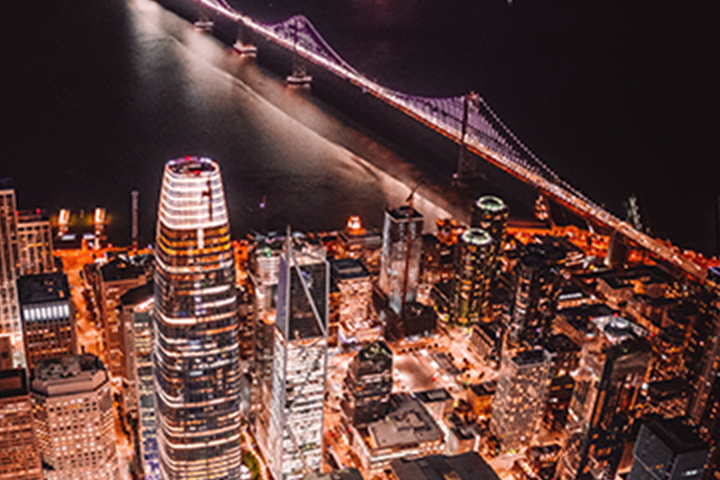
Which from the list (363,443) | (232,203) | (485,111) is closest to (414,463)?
(363,443)

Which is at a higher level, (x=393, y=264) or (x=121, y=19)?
(x=121, y=19)

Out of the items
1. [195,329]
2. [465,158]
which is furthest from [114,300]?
[465,158]

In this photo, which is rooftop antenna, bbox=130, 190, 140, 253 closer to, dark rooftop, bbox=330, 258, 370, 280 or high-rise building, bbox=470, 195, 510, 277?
dark rooftop, bbox=330, 258, 370, 280

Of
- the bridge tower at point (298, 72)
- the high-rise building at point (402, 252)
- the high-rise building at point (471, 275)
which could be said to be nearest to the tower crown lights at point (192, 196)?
the high-rise building at point (402, 252)

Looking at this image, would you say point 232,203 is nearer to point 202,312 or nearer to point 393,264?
point 393,264

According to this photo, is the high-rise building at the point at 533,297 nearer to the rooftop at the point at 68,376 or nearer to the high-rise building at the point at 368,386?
the high-rise building at the point at 368,386

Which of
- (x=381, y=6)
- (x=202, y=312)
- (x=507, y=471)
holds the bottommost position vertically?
(x=507, y=471)

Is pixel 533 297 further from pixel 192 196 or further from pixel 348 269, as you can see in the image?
pixel 192 196
